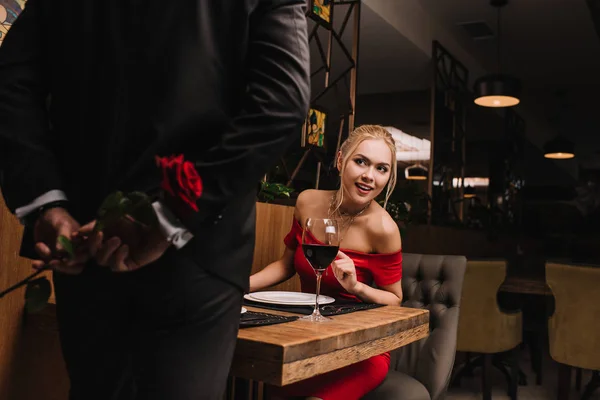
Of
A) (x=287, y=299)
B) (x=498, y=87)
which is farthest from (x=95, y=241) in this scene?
(x=498, y=87)

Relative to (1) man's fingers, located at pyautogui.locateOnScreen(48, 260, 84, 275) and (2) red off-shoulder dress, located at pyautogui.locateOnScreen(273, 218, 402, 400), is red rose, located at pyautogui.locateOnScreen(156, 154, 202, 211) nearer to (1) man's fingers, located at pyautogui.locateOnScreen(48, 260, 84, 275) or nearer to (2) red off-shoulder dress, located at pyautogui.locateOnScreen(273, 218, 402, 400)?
(1) man's fingers, located at pyautogui.locateOnScreen(48, 260, 84, 275)

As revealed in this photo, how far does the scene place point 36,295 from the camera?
0.78m

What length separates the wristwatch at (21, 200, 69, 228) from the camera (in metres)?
0.81

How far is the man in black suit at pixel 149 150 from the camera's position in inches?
30.8

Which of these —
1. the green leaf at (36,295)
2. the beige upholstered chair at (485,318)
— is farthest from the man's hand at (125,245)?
the beige upholstered chair at (485,318)

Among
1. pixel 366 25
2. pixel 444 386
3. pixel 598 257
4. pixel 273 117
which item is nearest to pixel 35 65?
pixel 273 117

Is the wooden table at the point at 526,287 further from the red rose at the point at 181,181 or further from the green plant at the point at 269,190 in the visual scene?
the red rose at the point at 181,181

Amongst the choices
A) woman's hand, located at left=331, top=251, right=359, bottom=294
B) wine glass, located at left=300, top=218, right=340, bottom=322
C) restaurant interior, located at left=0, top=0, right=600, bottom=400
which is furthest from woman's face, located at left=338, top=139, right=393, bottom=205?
wine glass, located at left=300, top=218, right=340, bottom=322

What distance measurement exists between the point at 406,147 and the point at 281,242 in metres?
5.20

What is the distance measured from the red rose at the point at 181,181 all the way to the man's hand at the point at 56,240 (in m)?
0.16

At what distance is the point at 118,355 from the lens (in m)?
0.79

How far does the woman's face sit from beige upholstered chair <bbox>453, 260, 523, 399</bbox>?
1716mm

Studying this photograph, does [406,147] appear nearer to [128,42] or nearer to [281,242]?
[281,242]

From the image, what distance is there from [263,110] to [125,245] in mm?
272
